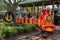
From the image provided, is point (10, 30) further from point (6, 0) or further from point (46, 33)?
point (6, 0)

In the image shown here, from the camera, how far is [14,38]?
39.2ft

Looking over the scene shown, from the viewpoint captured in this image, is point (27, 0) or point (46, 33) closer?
point (46, 33)

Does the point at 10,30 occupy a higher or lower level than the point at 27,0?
lower

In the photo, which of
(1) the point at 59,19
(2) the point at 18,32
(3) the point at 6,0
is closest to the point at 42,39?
(2) the point at 18,32

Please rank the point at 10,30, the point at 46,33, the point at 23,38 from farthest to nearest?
the point at 46,33, the point at 10,30, the point at 23,38

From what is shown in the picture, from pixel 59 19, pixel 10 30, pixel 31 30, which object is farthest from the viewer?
pixel 59 19

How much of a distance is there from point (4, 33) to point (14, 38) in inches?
27.5

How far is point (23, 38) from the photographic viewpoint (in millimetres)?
11688

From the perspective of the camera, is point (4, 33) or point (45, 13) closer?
point (4, 33)

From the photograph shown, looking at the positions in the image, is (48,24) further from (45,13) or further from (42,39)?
(42,39)

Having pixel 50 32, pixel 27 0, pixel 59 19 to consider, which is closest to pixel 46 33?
pixel 50 32

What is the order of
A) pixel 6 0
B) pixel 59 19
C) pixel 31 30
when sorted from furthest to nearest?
pixel 59 19
pixel 6 0
pixel 31 30

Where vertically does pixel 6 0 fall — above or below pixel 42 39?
above

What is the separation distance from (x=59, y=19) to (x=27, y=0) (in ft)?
14.0
